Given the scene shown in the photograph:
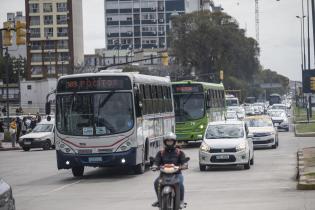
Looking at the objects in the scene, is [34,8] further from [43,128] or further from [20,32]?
[20,32]

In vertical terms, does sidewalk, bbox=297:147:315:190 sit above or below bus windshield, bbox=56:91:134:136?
below

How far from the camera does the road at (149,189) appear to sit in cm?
1822

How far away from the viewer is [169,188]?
14.1 m

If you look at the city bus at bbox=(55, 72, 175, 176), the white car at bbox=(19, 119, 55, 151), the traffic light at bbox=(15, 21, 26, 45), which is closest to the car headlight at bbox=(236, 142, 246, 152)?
the city bus at bbox=(55, 72, 175, 176)

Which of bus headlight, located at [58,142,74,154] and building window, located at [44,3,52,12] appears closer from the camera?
bus headlight, located at [58,142,74,154]

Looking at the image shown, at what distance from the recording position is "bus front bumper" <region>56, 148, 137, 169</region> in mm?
26266

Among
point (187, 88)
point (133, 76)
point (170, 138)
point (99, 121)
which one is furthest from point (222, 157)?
point (187, 88)

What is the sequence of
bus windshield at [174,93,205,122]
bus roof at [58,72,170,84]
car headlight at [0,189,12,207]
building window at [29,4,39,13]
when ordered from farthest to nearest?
1. building window at [29,4,39,13]
2. bus windshield at [174,93,205,122]
3. bus roof at [58,72,170,84]
4. car headlight at [0,189,12,207]

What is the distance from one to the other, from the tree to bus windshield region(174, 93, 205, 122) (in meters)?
65.6

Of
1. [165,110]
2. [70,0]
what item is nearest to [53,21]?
[70,0]

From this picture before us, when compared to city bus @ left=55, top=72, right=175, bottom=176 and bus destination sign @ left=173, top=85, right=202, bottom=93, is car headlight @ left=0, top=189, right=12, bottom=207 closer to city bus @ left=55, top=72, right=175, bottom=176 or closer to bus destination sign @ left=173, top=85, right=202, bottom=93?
city bus @ left=55, top=72, right=175, bottom=176

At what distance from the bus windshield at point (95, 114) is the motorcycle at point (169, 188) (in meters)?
11.9

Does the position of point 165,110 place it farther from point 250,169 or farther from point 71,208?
point 71,208

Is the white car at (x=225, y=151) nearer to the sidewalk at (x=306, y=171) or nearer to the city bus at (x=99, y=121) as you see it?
the sidewalk at (x=306, y=171)
